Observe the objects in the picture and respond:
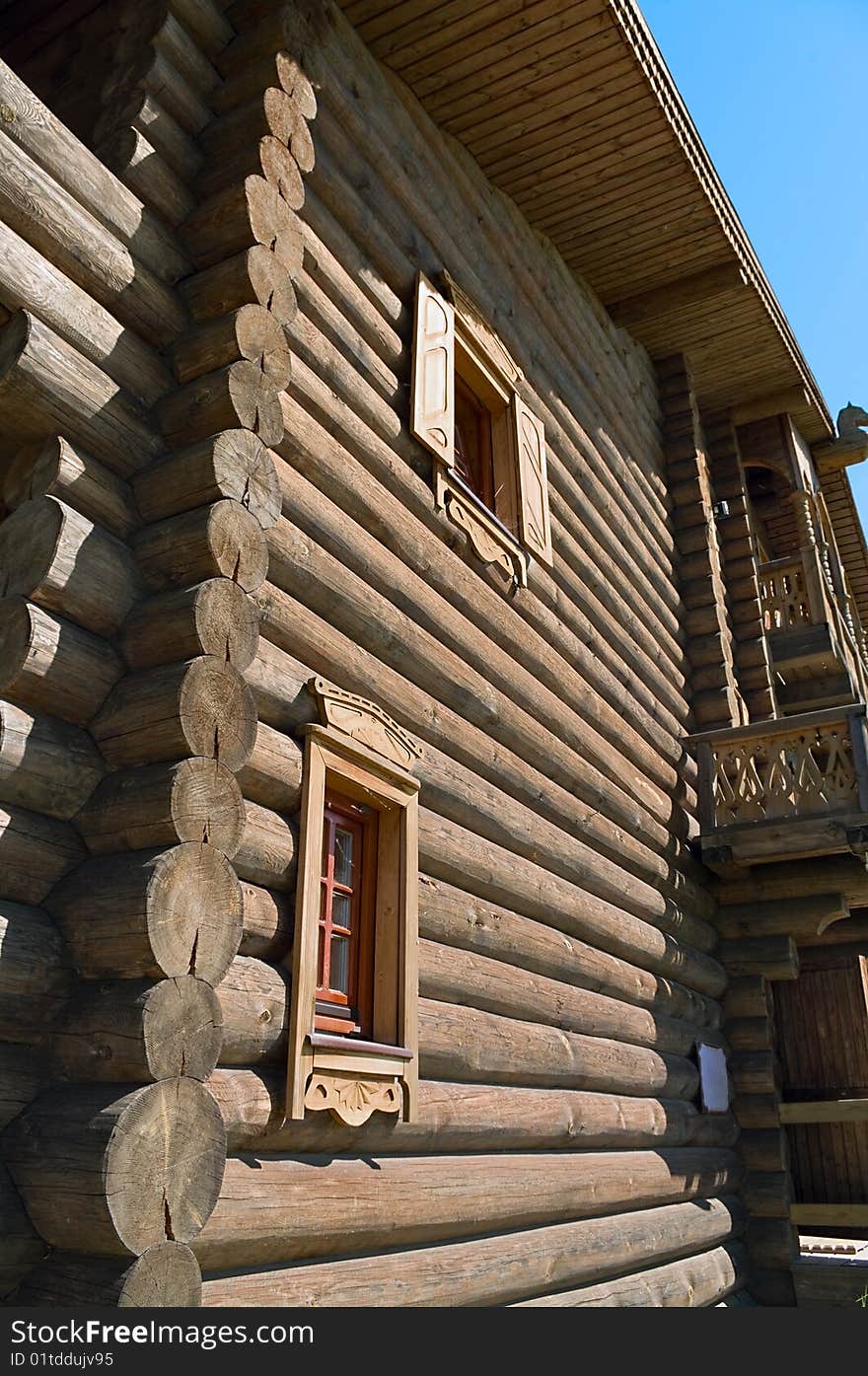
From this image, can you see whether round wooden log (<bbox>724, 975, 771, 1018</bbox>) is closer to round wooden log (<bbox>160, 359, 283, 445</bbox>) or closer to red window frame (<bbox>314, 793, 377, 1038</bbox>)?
red window frame (<bbox>314, 793, 377, 1038</bbox>)

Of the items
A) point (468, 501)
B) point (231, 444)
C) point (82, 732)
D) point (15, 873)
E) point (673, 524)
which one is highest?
point (673, 524)

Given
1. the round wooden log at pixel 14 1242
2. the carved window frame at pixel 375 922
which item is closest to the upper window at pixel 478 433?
the carved window frame at pixel 375 922

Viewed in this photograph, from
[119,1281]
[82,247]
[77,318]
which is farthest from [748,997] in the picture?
[82,247]

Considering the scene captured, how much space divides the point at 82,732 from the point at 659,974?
204 inches

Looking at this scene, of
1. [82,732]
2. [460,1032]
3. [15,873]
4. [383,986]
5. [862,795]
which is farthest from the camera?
[862,795]

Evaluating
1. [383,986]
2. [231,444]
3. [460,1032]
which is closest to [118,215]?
[231,444]

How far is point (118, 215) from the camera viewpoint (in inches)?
167

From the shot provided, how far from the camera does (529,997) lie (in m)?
5.55

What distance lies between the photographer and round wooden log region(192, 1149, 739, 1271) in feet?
11.2

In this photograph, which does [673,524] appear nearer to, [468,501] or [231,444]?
[468,501]

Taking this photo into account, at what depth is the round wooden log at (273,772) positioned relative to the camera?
3895 millimetres

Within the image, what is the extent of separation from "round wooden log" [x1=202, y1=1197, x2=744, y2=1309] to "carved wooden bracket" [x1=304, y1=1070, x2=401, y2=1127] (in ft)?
1.61

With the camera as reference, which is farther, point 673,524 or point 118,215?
point 673,524

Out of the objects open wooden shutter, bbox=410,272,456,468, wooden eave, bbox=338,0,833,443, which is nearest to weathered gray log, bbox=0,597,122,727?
open wooden shutter, bbox=410,272,456,468
